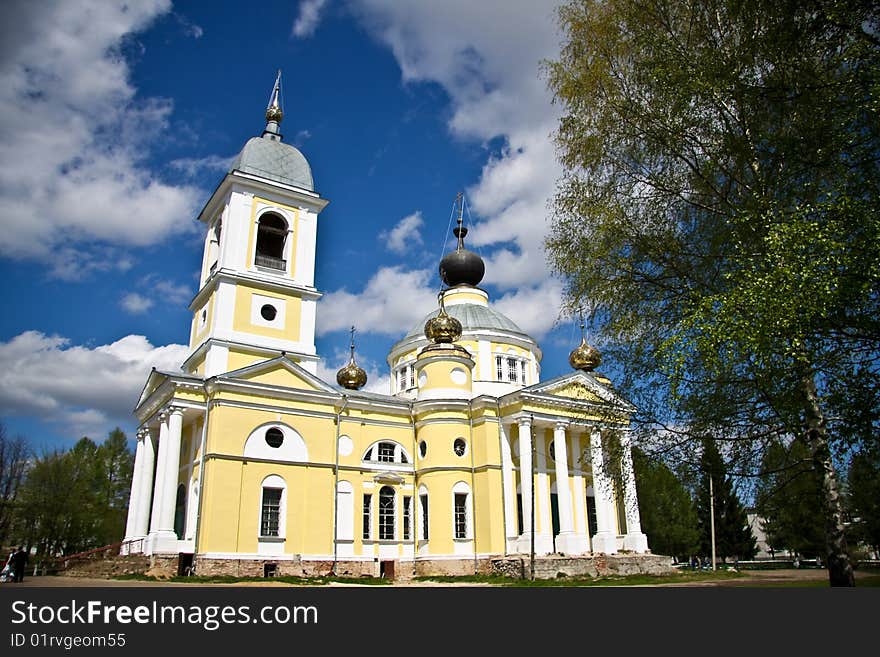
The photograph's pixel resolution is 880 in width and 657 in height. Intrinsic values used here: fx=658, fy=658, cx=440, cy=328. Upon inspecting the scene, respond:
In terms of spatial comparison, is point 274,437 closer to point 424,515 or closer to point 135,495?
point 135,495

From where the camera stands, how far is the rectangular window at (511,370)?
111 ft

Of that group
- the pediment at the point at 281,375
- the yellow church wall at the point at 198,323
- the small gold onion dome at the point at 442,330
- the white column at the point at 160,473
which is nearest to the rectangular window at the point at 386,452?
the pediment at the point at 281,375

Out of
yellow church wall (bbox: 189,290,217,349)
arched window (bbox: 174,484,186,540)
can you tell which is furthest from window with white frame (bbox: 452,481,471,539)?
yellow church wall (bbox: 189,290,217,349)

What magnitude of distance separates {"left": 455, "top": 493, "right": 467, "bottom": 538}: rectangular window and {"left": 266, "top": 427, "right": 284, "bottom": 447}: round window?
7.57 metres

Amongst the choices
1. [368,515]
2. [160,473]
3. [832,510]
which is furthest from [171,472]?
[832,510]

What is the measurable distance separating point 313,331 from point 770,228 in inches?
845

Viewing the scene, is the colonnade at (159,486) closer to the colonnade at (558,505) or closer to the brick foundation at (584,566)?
the brick foundation at (584,566)

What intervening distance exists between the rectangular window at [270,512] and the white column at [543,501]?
10.0m

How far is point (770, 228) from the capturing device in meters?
8.46

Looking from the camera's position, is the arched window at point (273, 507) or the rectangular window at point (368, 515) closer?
the arched window at point (273, 507)

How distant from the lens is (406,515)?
90.1 feet

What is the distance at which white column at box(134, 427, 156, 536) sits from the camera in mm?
24500

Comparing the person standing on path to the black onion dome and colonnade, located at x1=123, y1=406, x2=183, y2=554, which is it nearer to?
colonnade, located at x1=123, y1=406, x2=183, y2=554

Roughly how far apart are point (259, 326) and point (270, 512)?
7354 mm
